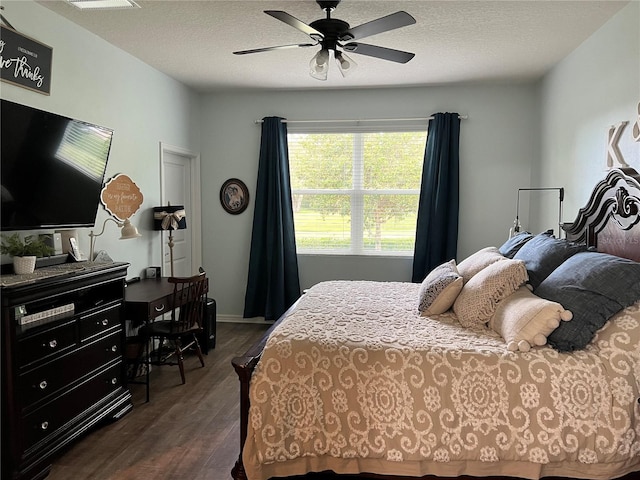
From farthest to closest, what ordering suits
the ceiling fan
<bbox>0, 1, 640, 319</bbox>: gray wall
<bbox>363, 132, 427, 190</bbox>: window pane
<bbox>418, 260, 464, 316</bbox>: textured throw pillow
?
1. <bbox>363, 132, 427, 190</bbox>: window pane
2. <bbox>0, 1, 640, 319</bbox>: gray wall
3. <bbox>418, 260, 464, 316</bbox>: textured throw pillow
4. the ceiling fan

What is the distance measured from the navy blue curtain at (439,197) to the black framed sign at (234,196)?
1949 mm

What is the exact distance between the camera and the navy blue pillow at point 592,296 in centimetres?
215

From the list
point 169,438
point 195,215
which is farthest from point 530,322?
point 195,215

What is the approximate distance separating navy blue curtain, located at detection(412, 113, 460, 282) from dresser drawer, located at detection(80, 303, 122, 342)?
3101 millimetres

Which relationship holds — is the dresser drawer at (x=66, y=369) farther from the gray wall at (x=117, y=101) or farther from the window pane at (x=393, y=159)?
the window pane at (x=393, y=159)

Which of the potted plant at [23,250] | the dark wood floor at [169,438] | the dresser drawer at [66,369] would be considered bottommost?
the dark wood floor at [169,438]

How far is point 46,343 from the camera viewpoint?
258 cm

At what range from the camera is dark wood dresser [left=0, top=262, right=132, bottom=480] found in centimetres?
234

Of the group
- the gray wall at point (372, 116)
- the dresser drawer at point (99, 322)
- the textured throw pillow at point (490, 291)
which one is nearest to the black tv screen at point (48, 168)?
the dresser drawer at point (99, 322)

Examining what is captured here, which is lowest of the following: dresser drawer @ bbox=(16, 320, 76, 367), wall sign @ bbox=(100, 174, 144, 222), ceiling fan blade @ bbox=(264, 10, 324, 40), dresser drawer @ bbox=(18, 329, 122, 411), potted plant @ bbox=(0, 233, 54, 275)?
dresser drawer @ bbox=(18, 329, 122, 411)

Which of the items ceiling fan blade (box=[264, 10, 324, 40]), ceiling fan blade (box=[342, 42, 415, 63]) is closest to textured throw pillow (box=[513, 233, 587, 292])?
ceiling fan blade (box=[342, 42, 415, 63])

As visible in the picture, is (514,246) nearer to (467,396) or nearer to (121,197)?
(467,396)

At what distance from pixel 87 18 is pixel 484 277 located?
3.02 meters

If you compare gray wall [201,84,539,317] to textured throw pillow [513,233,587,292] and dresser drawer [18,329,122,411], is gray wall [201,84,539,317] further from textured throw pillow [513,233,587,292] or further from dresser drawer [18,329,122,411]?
dresser drawer [18,329,122,411]
